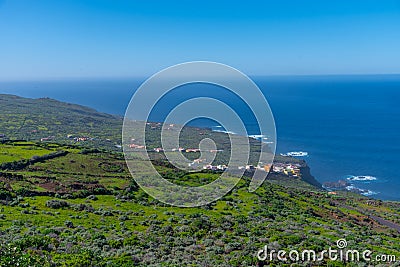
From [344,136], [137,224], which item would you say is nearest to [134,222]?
[137,224]

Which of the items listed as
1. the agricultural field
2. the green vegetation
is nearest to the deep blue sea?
the green vegetation

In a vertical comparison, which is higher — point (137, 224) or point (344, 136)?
point (137, 224)

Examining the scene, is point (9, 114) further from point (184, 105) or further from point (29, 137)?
point (184, 105)

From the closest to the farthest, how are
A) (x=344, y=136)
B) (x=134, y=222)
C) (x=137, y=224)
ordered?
1. (x=137, y=224)
2. (x=134, y=222)
3. (x=344, y=136)

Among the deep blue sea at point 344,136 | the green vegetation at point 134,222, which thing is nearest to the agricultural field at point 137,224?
the green vegetation at point 134,222

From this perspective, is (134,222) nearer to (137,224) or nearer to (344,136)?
(137,224)

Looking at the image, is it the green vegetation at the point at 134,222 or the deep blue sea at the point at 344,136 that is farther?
the deep blue sea at the point at 344,136

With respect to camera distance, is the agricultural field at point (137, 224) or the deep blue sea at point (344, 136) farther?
the deep blue sea at point (344, 136)

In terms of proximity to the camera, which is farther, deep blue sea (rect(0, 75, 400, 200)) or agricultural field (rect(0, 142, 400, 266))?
deep blue sea (rect(0, 75, 400, 200))

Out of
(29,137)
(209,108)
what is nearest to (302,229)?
(209,108)

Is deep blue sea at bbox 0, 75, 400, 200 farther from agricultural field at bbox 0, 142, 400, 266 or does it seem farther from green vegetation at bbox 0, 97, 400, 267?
agricultural field at bbox 0, 142, 400, 266

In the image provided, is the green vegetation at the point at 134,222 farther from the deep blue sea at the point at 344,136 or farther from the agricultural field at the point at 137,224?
the deep blue sea at the point at 344,136
